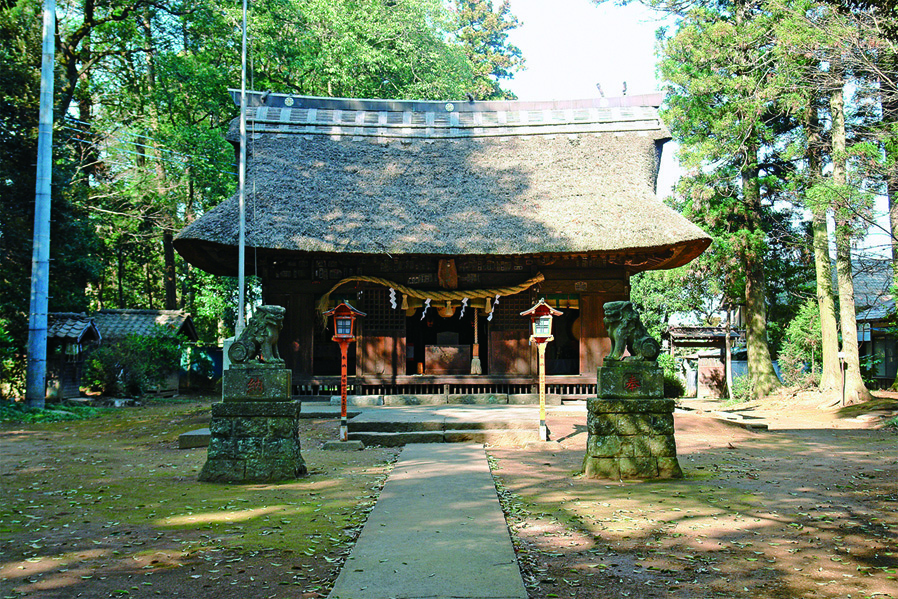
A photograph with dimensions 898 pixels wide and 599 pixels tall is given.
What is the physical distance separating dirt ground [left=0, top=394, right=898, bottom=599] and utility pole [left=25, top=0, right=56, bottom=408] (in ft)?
19.7

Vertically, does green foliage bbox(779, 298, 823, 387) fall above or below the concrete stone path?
above

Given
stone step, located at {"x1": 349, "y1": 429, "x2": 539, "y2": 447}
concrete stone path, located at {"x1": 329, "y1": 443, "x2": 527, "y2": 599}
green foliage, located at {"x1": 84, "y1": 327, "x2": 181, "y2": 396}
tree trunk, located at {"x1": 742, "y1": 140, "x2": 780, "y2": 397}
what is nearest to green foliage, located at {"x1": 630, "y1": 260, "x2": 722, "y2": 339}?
tree trunk, located at {"x1": 742, "y1": 140, "x2": 780, "y2": 397}

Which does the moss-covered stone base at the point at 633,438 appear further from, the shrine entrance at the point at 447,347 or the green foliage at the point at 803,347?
the green foliage at the point at 803,347

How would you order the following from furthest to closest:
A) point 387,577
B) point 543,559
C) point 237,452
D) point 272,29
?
point 272,29 → point 237,452 → point 543,559 → point 387,577

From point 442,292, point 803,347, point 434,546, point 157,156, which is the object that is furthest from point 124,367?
point 803,347

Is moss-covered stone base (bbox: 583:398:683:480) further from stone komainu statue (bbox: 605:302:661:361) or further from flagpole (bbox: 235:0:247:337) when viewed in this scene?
flagpole (bbox: 235:0:247:337)

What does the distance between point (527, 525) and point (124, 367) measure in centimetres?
1854

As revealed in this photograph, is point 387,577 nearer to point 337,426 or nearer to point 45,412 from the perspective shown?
point 337,426

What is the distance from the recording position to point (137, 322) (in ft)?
78.8

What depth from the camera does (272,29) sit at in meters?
24.2

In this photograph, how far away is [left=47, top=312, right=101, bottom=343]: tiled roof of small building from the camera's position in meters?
18.0

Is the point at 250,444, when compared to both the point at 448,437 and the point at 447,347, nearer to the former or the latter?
the point at 448,437

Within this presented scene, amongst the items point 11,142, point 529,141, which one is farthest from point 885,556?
point 11,142

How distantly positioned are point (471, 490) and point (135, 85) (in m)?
24.1
